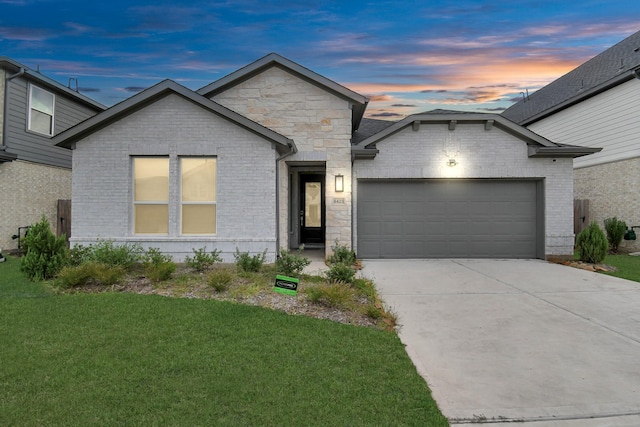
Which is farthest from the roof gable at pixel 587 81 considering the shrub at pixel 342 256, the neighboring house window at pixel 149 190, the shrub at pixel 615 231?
the neighboring house window at pixel 149 190

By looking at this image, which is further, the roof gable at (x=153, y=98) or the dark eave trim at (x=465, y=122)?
the dark eave trim at (x=465, y=122)

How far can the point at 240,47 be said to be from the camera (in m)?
17.3

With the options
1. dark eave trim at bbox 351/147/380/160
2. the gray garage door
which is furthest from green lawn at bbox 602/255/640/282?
dark eave trim at bbox 351/147/380/160

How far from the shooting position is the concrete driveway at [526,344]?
2986 millimetres

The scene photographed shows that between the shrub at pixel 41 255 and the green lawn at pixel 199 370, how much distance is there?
91.1 inches

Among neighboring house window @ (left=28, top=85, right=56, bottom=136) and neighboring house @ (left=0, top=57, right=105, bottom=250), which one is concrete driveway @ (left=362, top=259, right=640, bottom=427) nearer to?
neighboring house @ (left=0, top=57, right=105, bottom=250)


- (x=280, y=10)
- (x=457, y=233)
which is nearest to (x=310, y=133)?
(x=457, y=233)

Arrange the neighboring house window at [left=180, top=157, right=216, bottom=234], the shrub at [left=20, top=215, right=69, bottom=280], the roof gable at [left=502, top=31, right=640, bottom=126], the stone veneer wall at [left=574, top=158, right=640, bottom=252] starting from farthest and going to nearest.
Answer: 1. the roof gable at [left=502, top=31, right=640, bottom=126]
2. the stone veneer wall at [left=574, top=158, right=640, bottom=252]
3. the neighboring house window at [left=180, top=157, right=216, bottom=234]
4. the shrub at [left=20, top=215, right=69, bottom=280]

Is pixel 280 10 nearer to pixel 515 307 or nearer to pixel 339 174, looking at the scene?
pixel 339 174

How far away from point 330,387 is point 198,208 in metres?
6.88

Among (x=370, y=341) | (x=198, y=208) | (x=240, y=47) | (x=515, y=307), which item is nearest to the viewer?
(x=370, y=341)

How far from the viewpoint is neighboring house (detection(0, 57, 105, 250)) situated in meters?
11.7

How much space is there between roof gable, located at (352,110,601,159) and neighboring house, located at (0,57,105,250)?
31.8ft

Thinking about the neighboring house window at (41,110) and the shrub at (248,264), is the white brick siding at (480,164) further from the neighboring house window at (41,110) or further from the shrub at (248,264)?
the neighboring house window at (41,110)
